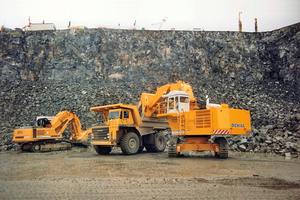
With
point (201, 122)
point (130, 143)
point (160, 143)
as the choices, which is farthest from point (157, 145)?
point (201, 122)

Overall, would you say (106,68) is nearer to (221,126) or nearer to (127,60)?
(127,60)

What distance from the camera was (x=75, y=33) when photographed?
2917cm

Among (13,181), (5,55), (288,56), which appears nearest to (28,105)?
(5,55)

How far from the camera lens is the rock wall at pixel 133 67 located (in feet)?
80.0

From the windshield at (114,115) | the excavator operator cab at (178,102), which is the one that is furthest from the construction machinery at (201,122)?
the windshield at (114,115)

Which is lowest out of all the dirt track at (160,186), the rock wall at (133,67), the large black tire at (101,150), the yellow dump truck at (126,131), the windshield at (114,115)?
the large black tire at (101,150)

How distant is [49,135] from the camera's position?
16891mm

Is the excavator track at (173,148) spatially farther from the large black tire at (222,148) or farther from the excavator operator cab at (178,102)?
the large black tire at (222,148)

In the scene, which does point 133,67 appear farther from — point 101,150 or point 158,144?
point 101,150

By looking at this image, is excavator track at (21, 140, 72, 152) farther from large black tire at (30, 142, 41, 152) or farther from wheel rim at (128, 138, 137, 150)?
wheel rim at (128, 138, 137, 150)

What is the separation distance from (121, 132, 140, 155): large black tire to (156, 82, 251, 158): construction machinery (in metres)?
2.50

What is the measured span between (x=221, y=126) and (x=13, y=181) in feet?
25.9

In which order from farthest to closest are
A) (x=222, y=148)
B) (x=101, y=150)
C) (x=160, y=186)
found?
1. (x=101, y=150)
2. (x=222, y=148)
3. (x=160, y=186)

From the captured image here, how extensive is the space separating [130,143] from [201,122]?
15.2ft
